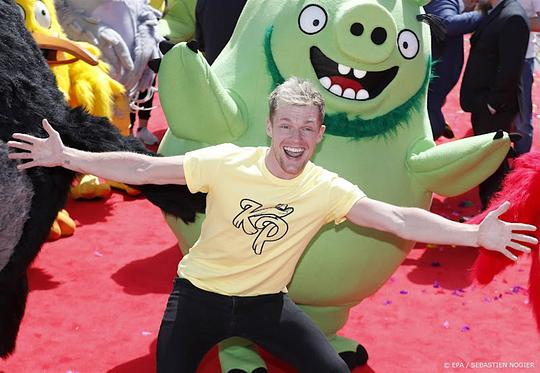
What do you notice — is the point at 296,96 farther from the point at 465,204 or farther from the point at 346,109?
the point at 465,204

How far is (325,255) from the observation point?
3.19 m

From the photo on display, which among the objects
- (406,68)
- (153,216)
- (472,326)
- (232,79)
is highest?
(406,68)

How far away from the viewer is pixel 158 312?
411 centimetres

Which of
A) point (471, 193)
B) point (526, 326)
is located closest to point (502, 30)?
point (471, 193)

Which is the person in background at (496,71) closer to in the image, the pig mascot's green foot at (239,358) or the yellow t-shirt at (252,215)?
the pig mascot's green foot at (239,358)

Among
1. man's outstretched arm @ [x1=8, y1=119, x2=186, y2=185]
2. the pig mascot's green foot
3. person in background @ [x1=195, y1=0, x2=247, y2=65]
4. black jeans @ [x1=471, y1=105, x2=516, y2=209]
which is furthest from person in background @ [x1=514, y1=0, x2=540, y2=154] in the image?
man's outstretched arm @ [x1=8, y1=119, x2=186, y2=185]

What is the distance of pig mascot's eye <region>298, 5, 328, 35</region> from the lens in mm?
3195

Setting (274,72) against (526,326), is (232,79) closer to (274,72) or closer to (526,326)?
(274,72)

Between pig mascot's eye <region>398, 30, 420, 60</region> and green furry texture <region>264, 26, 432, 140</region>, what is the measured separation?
18 centimetres

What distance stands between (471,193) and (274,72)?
343 cm

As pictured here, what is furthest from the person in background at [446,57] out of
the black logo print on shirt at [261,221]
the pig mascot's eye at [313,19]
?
the black logo print on shirt at [261,221]

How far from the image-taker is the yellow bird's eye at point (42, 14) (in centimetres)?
451

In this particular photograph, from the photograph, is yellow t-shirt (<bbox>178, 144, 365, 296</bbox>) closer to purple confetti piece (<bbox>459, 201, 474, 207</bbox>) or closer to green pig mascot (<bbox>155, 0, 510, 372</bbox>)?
green pig mascot (<bbox>155, 0, 510, 372</bbox>)

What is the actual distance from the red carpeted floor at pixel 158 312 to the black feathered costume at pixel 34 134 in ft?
2.04
